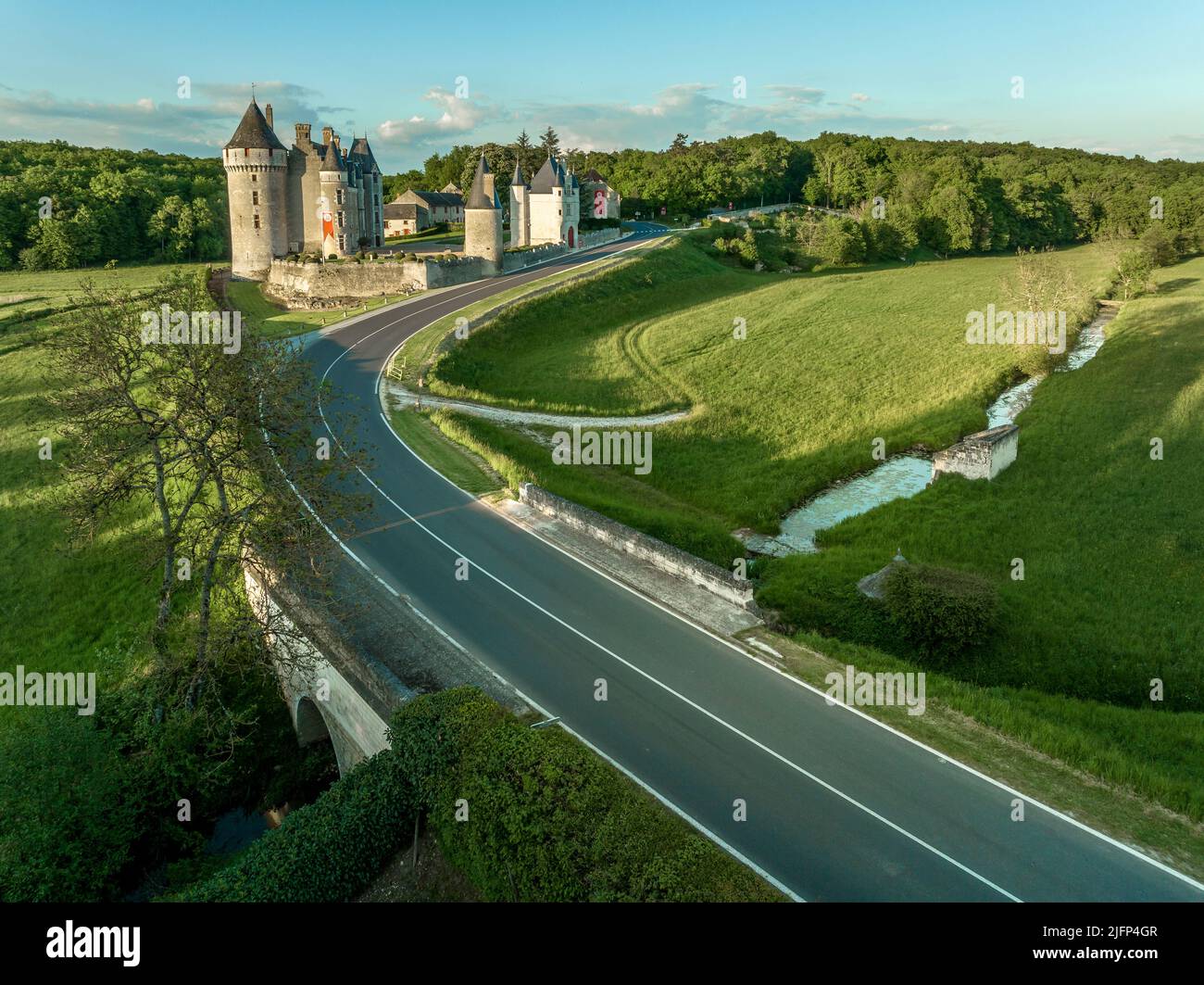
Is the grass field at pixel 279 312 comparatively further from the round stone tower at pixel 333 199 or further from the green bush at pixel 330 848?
the green bush at pixel 330 848

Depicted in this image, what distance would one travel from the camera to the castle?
195 ft

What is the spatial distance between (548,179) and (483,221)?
16.0 m

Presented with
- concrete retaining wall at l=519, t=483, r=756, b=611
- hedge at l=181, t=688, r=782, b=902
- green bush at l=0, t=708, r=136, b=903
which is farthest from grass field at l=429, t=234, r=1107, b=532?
green bush at l=0, t=708, r=136, b=903

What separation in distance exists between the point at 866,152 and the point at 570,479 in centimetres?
11838

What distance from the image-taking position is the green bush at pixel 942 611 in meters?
17.0

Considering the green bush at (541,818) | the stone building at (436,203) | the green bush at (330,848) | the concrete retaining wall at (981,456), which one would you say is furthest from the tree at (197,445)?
the stone building at (436,203)

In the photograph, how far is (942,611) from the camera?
17.1 meters

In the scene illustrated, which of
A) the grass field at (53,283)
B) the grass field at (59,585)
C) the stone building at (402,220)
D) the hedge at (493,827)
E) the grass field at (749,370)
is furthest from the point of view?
the stone building at (402,220)

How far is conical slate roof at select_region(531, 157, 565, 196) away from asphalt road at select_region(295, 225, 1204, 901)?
57.0 metres

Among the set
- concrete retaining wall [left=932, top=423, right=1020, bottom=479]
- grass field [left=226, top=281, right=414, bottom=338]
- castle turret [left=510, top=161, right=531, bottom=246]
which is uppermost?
castle turret [left=510, top=161, right=531, bottom=246]

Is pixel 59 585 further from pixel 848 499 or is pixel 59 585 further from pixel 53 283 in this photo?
pixel 53 283

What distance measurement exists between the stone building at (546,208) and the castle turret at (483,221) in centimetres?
1369

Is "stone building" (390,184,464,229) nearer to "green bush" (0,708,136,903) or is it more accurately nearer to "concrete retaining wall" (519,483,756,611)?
"concrete retaining wall" (519,483,756,611)
